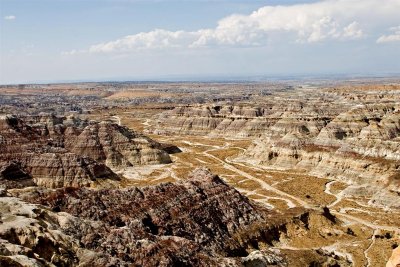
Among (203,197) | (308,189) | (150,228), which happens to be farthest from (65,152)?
(308,189)

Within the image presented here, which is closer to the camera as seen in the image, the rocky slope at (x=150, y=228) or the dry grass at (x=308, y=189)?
the rocky slope at (x=150, y=228)

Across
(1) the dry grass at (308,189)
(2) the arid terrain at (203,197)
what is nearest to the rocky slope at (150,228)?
(2) the arid terrain at (203,197)

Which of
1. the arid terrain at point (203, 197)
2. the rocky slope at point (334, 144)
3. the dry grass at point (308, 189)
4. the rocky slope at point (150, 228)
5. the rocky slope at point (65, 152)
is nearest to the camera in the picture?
the rocky slope at point (150, 228)

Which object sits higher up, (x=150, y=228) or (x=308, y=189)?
(x=150, y=228)

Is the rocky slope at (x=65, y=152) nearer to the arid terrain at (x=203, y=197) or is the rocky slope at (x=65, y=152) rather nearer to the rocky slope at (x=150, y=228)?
the arid terrain at (x=203, y=197)

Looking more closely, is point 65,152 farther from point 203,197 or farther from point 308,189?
point 308,189

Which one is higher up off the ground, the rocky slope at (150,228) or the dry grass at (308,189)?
the rocky slope at (150,228)

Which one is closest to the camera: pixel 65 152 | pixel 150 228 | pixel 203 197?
pixel 150 228
